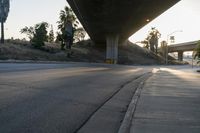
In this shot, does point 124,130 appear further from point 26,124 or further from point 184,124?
point 26,124

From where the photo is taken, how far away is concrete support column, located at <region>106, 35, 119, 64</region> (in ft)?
219

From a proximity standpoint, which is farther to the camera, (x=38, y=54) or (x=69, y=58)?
(x=69, y=58)

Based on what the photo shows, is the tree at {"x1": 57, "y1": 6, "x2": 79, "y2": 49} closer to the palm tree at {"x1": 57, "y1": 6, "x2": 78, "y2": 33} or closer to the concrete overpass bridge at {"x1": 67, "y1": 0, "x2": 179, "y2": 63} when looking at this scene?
the palm tree at {"x1": 57, "y1": 6, "x2": 78, "y2": 33}

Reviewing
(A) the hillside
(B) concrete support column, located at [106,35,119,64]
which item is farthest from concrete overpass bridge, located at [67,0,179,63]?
(A) the hillside

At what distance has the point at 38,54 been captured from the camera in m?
62.6

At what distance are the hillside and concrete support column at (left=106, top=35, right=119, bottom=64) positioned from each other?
7130mm

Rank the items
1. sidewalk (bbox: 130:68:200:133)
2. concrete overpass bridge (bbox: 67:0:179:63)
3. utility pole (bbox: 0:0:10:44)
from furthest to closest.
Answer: utility pole (bbox: 0:0:10:44) < concrete overpass bridge (bbox: 67:0:179:63) < sidewalk (bbox: 130:68:200:133)

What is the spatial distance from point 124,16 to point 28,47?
31858mm

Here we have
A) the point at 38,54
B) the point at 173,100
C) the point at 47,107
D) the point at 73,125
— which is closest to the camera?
the point at 73,125

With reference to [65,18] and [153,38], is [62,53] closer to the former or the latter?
[65,18]

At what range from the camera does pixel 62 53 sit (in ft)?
235

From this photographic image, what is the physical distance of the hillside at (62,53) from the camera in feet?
189

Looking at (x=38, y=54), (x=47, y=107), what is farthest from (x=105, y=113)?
(x=38, y=54)

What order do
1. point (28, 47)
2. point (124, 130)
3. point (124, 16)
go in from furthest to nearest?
point (28, 47) < point (124, 16) < point (124, 130)
